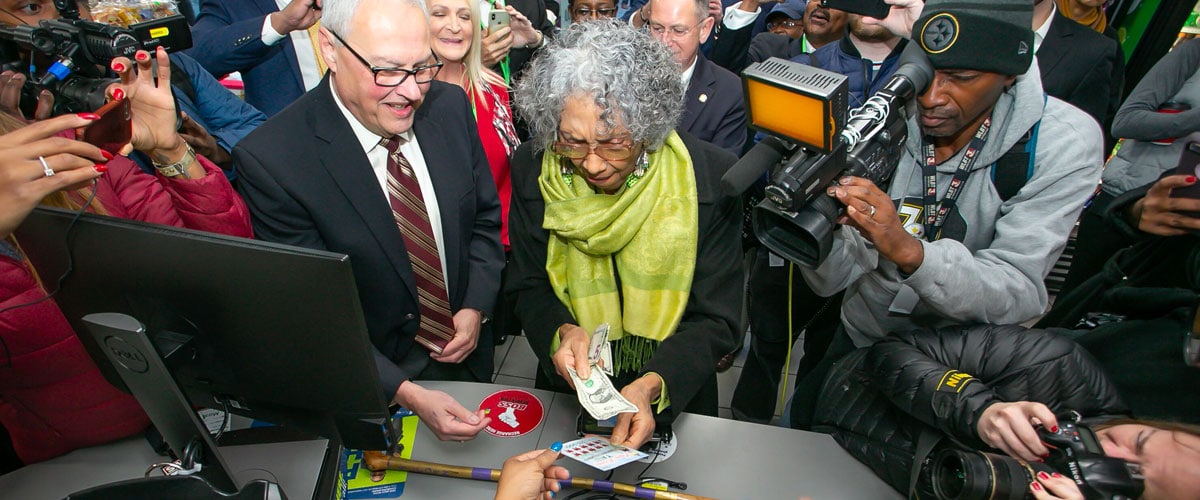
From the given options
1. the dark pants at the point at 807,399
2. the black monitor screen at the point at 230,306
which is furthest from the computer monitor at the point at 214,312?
the dark pants at the point at 807,399

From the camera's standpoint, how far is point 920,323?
1.82 meters

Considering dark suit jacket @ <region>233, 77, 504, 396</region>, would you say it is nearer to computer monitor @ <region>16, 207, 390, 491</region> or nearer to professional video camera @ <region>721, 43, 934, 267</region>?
computer monitor @ <region>16, 207, 390, 491</region>

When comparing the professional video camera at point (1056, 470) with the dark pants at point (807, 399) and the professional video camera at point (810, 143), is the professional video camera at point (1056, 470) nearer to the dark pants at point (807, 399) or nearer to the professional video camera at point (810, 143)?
the professional video camera at point (810, 143)

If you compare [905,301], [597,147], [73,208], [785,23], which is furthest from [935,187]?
[785,23]

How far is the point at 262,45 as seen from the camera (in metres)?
2.58

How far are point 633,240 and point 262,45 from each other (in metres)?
1.87

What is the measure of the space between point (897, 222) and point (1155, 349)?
771 mm

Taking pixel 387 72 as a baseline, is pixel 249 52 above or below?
below

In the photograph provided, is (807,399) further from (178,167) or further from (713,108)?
(178,167)

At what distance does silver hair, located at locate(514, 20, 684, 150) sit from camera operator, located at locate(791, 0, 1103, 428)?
516mm

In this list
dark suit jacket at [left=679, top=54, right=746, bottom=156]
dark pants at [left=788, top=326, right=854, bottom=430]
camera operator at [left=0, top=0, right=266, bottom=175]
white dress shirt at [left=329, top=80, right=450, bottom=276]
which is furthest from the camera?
dark suit jacket at [left=679, top=54, right=746, bottom=156]

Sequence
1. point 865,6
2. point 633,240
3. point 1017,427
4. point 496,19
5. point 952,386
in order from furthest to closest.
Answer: point 496,19, point 865,6, point 633,240, point 952,386, point 1017,427

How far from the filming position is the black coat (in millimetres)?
1365

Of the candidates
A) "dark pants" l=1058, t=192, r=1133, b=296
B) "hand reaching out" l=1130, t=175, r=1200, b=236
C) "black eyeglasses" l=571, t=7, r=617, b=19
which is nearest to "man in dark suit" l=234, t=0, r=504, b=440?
"black eyeglasses" l=571, t=7, r=617, b=19
